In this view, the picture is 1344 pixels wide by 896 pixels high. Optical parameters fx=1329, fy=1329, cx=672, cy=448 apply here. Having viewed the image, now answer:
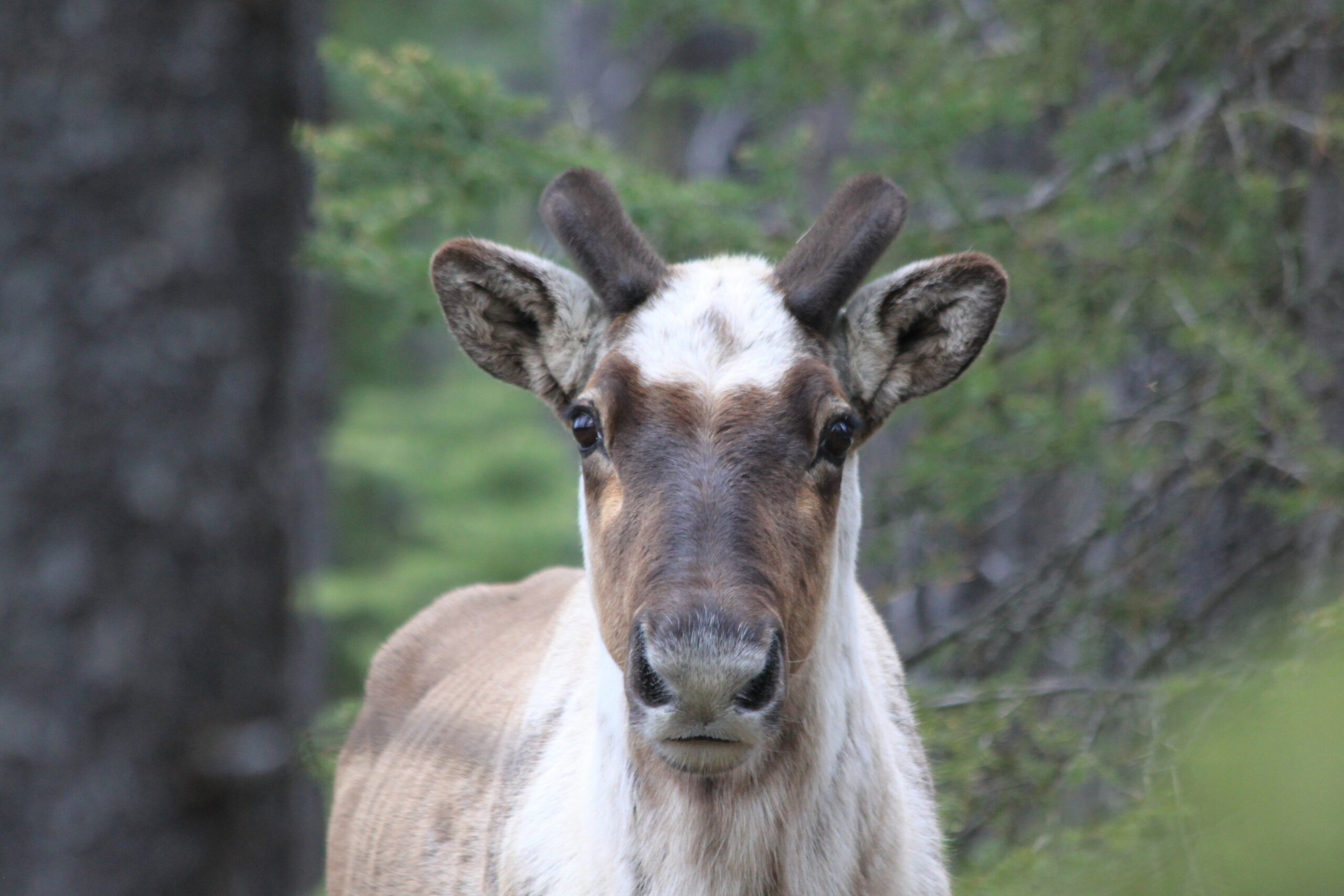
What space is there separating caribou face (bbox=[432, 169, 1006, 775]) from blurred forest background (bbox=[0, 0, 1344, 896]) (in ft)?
2.96

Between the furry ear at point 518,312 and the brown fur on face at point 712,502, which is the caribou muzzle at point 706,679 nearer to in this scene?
the brown fur on face at point 712,502

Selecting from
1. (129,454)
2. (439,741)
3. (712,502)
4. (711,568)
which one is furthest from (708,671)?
(439,741)

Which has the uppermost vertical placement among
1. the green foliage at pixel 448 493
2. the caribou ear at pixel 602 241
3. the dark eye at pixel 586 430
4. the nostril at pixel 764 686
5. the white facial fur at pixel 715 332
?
the green foliage at pixel 448 493

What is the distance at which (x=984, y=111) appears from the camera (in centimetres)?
663

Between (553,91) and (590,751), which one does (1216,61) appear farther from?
(553,91)

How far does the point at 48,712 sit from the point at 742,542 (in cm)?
196

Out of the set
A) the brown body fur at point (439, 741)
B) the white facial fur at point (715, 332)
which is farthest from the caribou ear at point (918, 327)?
the brown body fur at point (439, 741)

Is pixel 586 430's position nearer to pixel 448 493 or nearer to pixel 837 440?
pixel 837 440

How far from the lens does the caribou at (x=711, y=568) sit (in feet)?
11.4

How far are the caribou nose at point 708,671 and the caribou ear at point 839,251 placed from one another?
128 cm

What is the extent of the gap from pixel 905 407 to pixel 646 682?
434cm

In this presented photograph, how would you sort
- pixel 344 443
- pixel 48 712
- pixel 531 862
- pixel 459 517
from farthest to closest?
pixel 344 443
pixel 459 517
pixel 531 862
pixel 48 712

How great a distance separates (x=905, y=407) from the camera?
7.36 meters

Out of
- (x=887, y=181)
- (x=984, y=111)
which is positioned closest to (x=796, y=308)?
(x=887, y=181)
